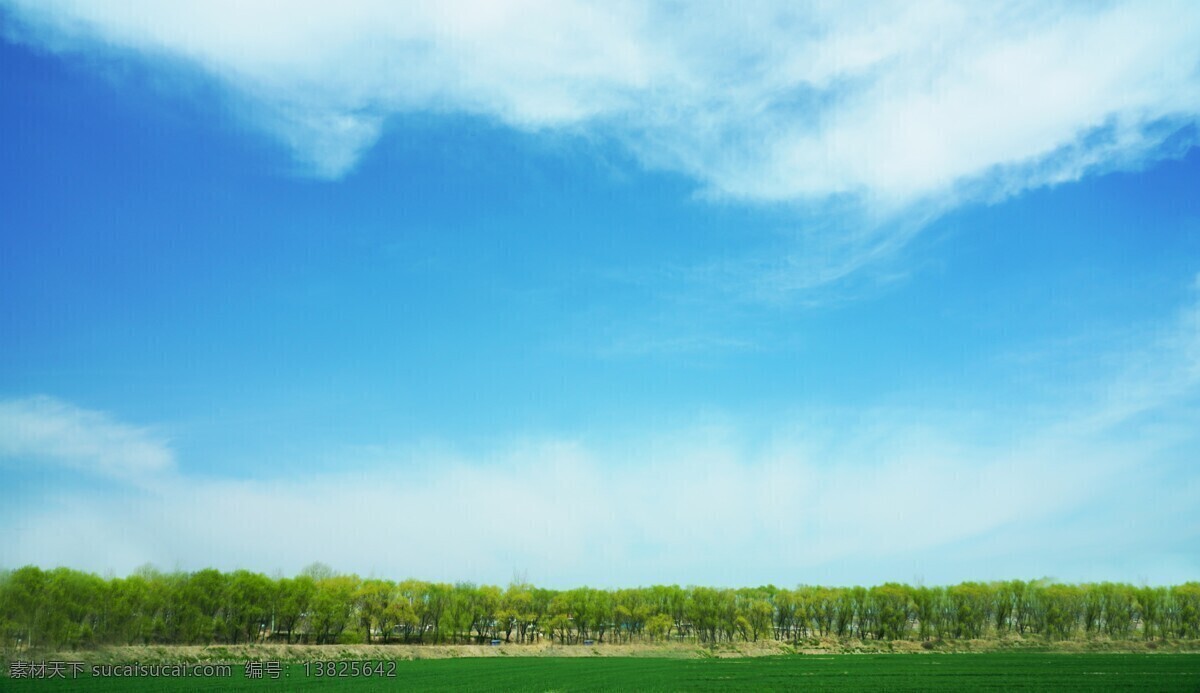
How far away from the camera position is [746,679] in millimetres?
55438

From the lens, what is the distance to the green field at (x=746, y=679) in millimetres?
46156

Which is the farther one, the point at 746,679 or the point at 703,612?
the point at 703,612

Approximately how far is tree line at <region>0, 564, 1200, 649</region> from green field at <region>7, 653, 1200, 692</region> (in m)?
36.4

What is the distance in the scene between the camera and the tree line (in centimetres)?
10344

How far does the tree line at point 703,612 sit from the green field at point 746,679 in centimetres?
3642

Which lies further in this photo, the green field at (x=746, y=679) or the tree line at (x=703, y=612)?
the tree line at (x=703, y=612)

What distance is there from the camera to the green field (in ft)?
151

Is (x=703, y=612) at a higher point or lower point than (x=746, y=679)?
lower

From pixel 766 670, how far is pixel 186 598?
205ft

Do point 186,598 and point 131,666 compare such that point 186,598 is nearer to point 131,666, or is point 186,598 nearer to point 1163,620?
point 131,666

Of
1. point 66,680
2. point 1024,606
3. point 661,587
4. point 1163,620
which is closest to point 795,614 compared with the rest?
point 661,587

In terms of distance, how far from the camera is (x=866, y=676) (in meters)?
57.2

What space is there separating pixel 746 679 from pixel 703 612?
7227cm

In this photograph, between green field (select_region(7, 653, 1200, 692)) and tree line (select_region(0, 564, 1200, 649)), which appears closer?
green field (select_region(7, 653, 1200, 692))
